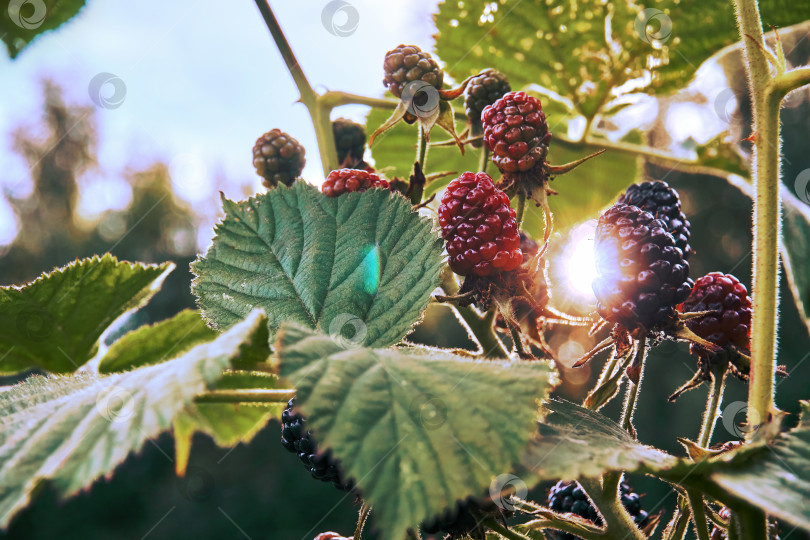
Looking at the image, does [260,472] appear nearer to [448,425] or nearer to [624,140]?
[624,140]

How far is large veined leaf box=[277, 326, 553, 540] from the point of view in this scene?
0.29 meters

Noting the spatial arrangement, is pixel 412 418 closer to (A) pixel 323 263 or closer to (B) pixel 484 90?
(A) pixel 323 263

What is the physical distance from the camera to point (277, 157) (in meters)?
0.68

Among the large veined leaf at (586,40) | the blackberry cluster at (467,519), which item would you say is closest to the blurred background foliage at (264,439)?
the large veined leaf at (586,40)

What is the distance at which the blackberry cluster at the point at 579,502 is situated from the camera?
569 millimetres

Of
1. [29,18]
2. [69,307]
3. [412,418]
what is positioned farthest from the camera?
[29,18]

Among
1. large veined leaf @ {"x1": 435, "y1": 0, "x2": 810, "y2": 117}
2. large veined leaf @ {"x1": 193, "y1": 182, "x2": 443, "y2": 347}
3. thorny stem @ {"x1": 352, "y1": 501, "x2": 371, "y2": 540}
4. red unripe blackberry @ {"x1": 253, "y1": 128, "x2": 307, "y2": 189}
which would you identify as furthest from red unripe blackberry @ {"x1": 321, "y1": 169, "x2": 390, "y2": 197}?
large veined leaf @ {"x1": 435, "y1": 0, "x2": 810, "y2": 117}

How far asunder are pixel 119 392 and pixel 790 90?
42 cm

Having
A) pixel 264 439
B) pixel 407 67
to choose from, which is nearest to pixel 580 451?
pixel 407 67

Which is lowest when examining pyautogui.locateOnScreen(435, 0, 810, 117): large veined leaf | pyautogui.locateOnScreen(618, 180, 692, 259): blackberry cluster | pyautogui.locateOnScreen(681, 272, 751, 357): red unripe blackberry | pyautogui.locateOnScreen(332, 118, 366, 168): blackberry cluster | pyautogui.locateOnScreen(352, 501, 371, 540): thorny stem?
pyautogui.locateOnScreen(352, 501, 371, 540): thorny stem

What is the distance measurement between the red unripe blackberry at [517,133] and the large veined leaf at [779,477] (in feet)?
0.93

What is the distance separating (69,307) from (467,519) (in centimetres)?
45

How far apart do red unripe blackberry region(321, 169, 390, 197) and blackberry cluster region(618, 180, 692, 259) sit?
214 mm

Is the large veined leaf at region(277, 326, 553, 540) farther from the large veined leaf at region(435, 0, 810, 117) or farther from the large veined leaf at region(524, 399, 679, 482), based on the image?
the large veined leaf at region(435, 0, 810, 117)
